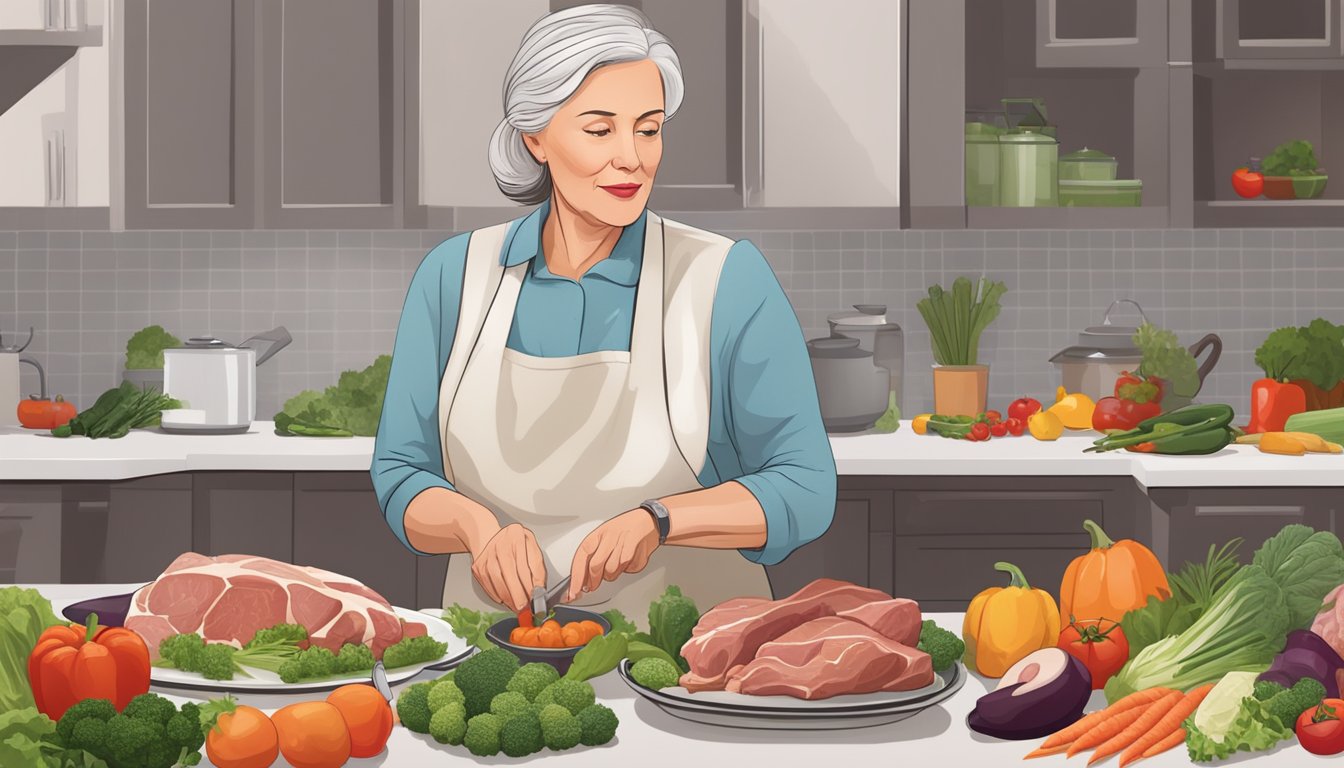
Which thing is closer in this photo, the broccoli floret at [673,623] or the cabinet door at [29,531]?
the broccoli floret at [673,623]

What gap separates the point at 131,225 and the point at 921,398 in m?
2.21

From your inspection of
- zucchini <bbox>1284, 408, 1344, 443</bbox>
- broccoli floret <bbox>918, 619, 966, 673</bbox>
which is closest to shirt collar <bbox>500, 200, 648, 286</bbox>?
broccoli floret <bbox>918, 619, 966, 673</bbox>

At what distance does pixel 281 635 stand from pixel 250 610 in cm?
6

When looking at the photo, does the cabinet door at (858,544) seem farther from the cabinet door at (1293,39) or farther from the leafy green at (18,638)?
the leafy green at (18,638)

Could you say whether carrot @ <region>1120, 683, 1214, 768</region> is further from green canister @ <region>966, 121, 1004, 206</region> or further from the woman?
green canister @ <region>966, 121, 1004, 206</region>

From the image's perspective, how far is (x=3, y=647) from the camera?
1284mm

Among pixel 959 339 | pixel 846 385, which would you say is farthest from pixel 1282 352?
pixel 846 385

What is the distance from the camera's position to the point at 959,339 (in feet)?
12.3

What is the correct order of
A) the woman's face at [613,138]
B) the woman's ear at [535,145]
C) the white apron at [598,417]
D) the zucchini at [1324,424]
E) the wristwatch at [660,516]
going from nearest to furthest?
1. the wristwatch at [660,516]
2. the woman's face at [613,138]
3. the woman's ear at [535,145]
4. the white apron at [598,417]
5. the zucchini at [1324,424]

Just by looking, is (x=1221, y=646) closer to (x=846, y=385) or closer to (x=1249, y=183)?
(x=846, y=385)

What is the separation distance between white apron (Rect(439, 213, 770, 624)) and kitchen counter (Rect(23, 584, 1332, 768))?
2.32ft

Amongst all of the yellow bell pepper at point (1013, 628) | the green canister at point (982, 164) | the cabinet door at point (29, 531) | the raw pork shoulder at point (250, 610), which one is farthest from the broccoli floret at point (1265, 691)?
the cabinet door at point (29, 531)

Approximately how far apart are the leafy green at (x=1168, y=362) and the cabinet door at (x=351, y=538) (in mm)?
1831

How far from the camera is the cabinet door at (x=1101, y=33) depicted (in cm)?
353
